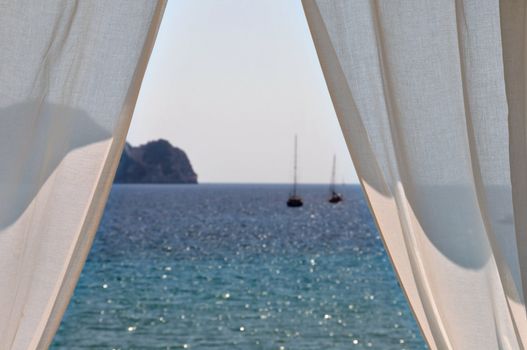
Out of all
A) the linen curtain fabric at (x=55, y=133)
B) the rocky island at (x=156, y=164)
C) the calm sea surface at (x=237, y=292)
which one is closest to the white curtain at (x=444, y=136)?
the linen curtain fabric at (x=55, y=133)

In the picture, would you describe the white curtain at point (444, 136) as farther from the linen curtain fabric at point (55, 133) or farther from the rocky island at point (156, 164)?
the rocky island at point (156, 164)

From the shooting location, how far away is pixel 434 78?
6.55 feet

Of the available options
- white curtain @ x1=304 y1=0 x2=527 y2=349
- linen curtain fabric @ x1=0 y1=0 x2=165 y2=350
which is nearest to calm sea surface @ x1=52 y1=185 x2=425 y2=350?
white curtain @ x1=304 y1=0 x2=527 y2=349

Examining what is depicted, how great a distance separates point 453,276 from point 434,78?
45 cm

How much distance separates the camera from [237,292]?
669 inches

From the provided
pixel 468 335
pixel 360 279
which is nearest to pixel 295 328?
pixel 360 279

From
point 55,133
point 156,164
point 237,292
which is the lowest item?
point 156,164

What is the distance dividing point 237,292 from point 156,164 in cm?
5790

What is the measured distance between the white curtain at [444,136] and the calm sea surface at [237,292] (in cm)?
936

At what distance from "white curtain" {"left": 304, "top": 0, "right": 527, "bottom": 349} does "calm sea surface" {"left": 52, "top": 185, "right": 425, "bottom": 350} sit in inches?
369

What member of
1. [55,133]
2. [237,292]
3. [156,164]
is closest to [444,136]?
[55,133]

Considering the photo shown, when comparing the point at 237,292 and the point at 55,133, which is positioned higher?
the point at 55,133

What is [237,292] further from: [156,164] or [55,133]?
[156,164]

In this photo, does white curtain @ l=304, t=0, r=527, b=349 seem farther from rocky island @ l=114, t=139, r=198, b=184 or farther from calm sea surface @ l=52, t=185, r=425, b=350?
rocky island @ l=114, t=139, r=198, b=184
